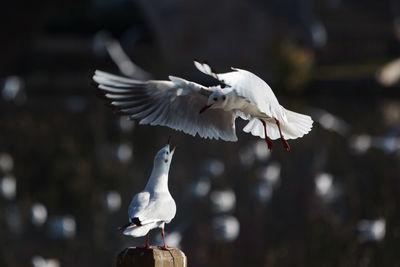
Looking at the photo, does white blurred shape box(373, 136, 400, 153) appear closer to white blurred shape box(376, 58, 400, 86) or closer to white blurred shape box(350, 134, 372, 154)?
white blurred shape box(350, 134, 372, 154)

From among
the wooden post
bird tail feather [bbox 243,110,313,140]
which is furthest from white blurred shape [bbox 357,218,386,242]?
the wooden post

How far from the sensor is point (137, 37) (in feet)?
74.7

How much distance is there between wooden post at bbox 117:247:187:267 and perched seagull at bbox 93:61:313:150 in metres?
0.51

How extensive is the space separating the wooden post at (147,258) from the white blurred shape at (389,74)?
1560cm

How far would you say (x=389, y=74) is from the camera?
18.1m

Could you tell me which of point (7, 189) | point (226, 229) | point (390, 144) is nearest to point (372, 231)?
point (226, 229)

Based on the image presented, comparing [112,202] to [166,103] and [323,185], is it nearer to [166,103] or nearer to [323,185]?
[323,185]

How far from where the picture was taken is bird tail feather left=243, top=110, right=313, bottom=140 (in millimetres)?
3091

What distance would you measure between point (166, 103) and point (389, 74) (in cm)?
1580

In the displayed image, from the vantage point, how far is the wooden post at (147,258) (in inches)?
95.7

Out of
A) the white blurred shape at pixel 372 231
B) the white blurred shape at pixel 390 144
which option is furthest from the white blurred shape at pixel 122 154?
the white blurred shape at pixel 372 231

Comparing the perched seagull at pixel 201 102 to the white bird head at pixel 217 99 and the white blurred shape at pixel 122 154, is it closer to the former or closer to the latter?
the white bird head at pixel 217 99

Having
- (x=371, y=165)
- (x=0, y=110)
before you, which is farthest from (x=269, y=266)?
(x=0, y=110)

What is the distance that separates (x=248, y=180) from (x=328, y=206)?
138cm
